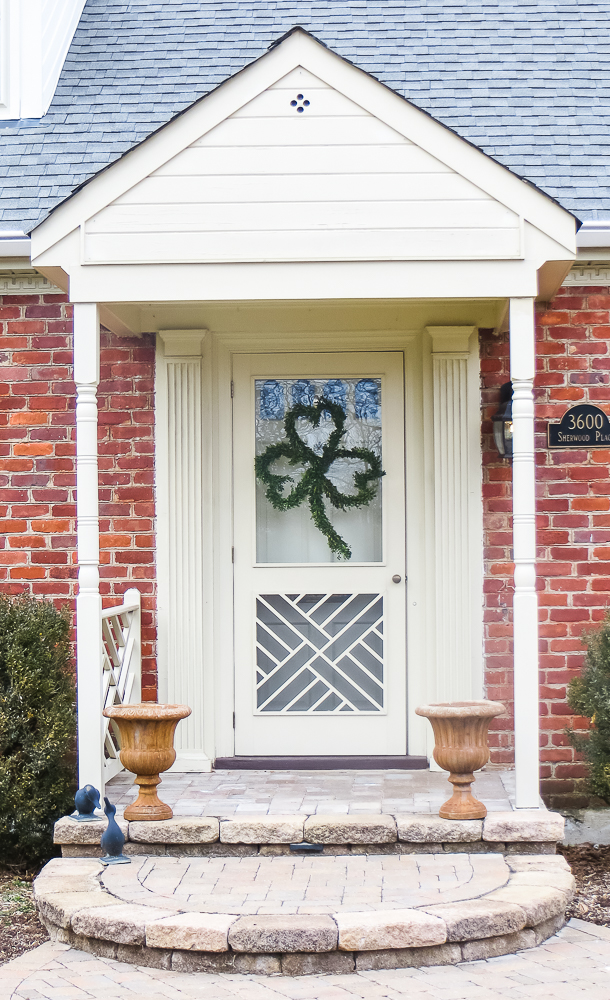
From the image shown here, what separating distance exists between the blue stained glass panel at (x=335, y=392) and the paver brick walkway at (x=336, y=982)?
3270 mm

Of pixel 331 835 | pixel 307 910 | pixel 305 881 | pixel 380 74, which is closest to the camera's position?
pixel 307 910

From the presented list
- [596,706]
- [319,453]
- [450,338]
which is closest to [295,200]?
[450,338]

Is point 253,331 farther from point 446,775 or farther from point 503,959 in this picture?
point 503,959

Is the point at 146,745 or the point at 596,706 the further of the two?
the point at 596,706

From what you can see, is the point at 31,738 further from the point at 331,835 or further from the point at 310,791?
the point at 331,835

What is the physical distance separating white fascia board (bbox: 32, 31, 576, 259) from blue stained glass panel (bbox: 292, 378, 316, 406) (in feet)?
5.73

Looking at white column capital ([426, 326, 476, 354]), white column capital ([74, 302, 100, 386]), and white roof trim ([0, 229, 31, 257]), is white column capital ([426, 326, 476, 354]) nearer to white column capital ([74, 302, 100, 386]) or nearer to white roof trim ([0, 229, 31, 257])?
white column capital ([74, 302, 100, 386])

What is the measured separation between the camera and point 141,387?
5918mm

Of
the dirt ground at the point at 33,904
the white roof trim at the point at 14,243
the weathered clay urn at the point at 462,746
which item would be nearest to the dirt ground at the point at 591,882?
the dirt ground at the point at 33,904

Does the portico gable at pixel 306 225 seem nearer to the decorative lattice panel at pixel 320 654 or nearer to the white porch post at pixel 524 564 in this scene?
the white porch post at pixel 524 564

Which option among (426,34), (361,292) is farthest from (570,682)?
(426,34)

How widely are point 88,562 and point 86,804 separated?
1152 millimetres

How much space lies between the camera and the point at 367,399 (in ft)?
19.8

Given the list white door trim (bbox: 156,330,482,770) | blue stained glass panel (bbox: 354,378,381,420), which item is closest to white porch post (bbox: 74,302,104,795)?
white door trim (bbox: 156,330,482,770)
